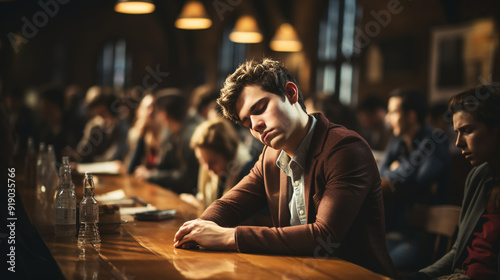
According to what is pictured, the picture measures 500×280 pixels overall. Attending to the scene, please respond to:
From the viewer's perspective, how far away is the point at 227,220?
2.29 m

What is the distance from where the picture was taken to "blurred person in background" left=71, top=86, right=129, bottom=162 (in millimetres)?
6375

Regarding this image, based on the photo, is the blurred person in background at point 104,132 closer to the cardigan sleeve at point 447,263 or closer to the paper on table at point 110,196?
the paper on table at point 110,196

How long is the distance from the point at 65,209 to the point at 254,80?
0.93m

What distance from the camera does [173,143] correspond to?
551 centimetres

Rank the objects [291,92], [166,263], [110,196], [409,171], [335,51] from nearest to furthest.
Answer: [166,263], [291,92], [110,196], [409,171], [335,51]

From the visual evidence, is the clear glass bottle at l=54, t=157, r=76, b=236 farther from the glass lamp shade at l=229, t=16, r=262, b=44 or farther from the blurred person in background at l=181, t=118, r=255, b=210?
the glass lamp shade at l=229, t=16, r=262, b=44

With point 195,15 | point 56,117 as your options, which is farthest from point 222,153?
point 56,117

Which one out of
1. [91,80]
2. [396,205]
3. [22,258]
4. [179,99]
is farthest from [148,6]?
[91,80]

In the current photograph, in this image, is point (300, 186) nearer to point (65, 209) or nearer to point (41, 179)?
point (65, 209)

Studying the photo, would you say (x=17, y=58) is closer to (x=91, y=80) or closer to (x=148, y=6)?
(x=91, y=80)

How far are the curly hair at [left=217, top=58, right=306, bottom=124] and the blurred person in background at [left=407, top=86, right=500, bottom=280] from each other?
0.76 metres

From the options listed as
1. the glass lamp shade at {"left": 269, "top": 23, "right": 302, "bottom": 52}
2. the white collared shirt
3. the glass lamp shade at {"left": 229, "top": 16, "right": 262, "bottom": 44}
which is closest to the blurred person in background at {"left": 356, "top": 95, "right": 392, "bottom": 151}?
the glass lamp shade at {"left": 269, "top": 23, "right": 302, "bottom": 52}

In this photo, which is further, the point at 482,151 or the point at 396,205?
the point at 396,205

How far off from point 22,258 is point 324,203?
143 centimetres
